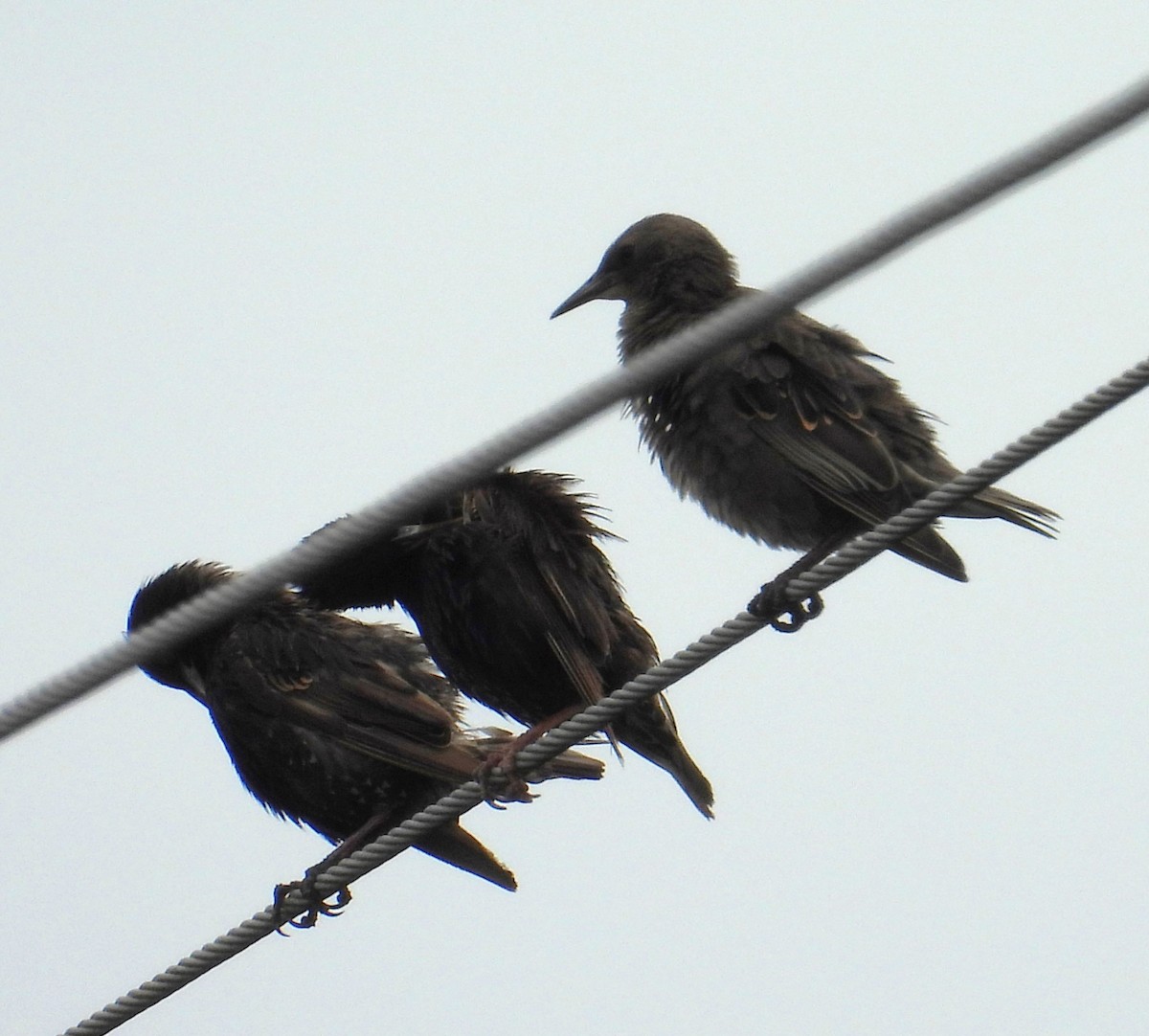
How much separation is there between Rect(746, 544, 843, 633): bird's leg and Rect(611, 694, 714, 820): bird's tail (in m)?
0.68

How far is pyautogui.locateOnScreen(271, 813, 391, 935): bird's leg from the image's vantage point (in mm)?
6547

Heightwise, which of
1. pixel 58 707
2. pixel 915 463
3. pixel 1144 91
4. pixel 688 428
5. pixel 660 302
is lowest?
pixel 1144 91

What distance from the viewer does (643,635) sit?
21.9ft

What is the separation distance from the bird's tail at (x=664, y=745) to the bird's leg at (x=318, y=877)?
3.12ft

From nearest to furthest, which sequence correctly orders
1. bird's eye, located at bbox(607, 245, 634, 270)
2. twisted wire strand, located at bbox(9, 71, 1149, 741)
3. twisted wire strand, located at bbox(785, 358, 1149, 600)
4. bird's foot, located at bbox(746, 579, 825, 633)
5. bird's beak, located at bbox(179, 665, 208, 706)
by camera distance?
twisted wire strand, located at bbox(9, 71, 1149, 741), twisted wire strand, located at bbox(785, 358, 1149, 600), bird's foot, located at bbox(746, 579, 825, 633), bird's beak, located at bbox(179, 665, 208, 706), bird's eye, located at bbox(607, 245, 634, 270)

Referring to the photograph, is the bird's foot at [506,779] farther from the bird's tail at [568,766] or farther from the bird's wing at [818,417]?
the bird's wing at [818,417]

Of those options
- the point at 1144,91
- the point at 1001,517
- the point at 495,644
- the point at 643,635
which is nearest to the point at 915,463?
the point at 1001,517


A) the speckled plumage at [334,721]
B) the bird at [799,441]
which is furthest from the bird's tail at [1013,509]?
the speckled plumage at [334,721]

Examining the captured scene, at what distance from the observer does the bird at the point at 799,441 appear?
633 cm

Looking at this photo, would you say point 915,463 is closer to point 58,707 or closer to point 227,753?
point 227,753

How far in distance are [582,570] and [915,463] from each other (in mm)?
1201

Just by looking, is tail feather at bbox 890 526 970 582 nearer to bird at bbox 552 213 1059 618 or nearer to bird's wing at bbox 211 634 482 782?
bird at bbox 552 213 1059 618

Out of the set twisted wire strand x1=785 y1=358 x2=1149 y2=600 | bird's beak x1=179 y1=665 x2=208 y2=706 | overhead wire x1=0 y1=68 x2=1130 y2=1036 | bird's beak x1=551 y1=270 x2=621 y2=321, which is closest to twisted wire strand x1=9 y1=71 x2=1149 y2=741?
overhead wire x1=0 y1=68 x2=1130 y2=1036

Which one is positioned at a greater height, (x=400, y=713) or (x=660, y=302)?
(x=660, y=302)
